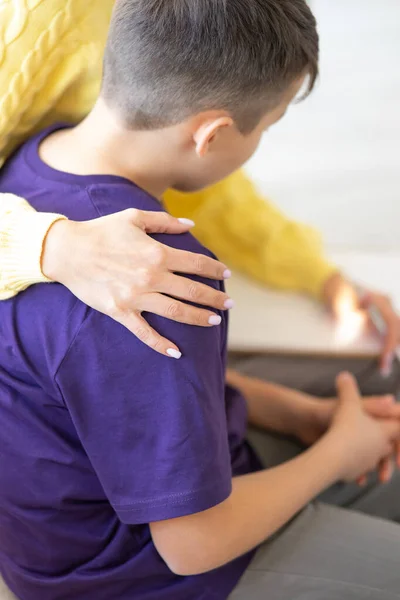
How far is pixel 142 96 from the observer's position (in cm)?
68

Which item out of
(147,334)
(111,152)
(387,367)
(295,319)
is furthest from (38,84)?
(387,367)

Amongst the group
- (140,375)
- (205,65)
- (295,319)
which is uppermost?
(205,65)

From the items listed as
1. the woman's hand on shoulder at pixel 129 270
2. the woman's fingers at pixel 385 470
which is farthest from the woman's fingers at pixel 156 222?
the woman's fingers at pixel 385 470

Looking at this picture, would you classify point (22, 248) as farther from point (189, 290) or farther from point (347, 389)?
point (347, 389)

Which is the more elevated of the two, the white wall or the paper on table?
the white wall

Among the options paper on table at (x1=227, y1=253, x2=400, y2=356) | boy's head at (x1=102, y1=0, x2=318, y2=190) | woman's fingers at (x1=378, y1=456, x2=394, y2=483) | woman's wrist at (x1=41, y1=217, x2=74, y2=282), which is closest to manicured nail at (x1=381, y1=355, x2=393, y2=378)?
paper on table at (x1=227, y1=253, x2=400, y2=356)

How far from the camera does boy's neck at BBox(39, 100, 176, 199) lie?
70 centimetres

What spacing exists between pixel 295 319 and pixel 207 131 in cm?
50

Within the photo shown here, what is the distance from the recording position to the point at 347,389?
1.02 metres

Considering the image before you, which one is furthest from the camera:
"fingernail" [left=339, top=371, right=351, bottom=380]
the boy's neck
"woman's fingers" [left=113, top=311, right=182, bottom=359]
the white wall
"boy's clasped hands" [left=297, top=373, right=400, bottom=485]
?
the white wall

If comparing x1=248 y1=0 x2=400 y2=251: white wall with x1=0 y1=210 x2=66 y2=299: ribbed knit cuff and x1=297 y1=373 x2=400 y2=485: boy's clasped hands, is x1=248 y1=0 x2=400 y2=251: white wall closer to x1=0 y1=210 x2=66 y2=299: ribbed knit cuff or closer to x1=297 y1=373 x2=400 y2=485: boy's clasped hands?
x1=297 y1=373 x2=400 y2=485: boy's clasped hands

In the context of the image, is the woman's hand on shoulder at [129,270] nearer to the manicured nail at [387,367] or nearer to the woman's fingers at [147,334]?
the woman's fingers at [147,334]

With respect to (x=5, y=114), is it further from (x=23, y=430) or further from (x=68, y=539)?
(x=68, y=539)

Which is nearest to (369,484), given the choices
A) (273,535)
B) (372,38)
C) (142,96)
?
(273,535)
